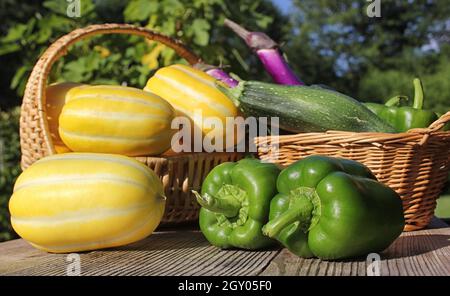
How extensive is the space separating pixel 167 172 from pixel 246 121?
299mm

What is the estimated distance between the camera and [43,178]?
136 centimetres

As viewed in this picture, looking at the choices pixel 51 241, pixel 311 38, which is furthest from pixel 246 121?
pixel 311 38

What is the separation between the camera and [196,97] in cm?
180

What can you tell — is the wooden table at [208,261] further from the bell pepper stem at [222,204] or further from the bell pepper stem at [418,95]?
the bell pepper stem at [418,95]

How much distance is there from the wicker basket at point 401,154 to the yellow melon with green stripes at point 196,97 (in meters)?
0.20

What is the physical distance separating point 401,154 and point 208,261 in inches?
23.0

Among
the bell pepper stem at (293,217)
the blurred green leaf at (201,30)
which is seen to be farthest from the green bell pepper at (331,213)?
the blurred green leaf at (201,30)

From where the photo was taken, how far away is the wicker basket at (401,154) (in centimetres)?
153

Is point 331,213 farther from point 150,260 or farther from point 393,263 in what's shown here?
point 150,260

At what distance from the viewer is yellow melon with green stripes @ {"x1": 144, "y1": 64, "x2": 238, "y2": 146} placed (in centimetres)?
177

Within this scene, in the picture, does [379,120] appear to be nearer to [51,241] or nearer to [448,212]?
[51,241]

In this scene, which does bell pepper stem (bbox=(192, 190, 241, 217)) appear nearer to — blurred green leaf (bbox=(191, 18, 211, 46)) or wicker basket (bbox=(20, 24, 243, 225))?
wicker basket (bbox=(20, 24, 243, 225))

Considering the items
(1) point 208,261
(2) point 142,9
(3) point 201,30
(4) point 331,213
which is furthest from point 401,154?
(2) point 142,9

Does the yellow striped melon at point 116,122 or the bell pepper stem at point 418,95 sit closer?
the yellow striped melon at point 116,122
